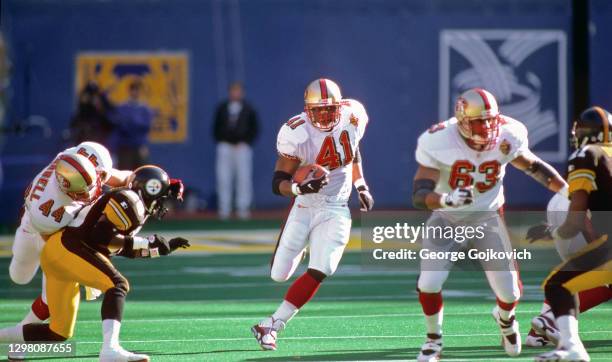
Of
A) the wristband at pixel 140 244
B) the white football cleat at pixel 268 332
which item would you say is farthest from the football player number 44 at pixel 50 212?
the white football cleat at pixel 268 332

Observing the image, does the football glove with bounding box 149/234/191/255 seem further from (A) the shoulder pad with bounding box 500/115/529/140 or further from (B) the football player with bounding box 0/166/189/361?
(A) the shoulder pad with bounding box 500/115/529/140

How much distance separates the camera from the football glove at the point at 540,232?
285 inches

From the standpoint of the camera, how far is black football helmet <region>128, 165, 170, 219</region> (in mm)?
7453

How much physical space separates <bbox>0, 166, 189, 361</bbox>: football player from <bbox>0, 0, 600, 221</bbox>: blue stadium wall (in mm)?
10798

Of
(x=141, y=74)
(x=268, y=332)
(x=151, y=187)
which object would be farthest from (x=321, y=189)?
(x=141, y=74)

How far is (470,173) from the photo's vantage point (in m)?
7.40

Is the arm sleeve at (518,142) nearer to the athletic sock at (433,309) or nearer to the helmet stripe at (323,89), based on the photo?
the athletic sock at (433,309)

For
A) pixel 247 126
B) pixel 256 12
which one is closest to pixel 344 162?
pixel 247 126

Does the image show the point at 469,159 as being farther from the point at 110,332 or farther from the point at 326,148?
the point at 110,332

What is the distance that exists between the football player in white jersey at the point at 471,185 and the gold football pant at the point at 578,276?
1.23 ft

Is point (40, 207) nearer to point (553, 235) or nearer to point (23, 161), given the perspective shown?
point (553, 235)

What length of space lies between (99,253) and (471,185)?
216 cm

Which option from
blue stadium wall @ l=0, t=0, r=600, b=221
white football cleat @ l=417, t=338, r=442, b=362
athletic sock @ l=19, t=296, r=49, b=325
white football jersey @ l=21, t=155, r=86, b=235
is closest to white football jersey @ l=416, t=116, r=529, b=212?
white football cleat @ l=417, t=338, r=442, b=362

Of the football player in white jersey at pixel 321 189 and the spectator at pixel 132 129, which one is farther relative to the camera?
the spectator at pixel 132 129
